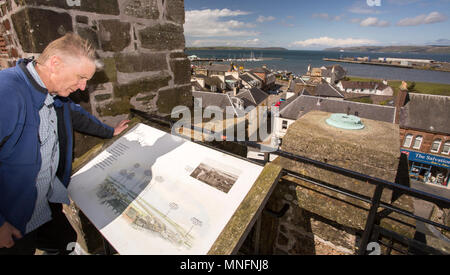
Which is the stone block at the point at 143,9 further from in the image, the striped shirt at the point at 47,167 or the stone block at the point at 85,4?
the striped shirt at the point at 47,167

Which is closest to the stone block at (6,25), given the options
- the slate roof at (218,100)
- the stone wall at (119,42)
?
the stone wall at (119,42)

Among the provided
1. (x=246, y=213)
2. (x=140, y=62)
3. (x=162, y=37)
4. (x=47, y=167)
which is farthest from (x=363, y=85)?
(x=47, y=167)

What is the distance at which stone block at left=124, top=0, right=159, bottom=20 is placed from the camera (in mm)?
3030

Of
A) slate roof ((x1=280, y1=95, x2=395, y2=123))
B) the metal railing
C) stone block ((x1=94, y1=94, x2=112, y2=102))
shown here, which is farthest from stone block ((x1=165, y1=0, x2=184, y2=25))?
slate roof ((x1=280, y1=95, x2=395, y2=123))

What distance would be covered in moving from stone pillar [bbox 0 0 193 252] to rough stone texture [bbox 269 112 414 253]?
233 centimetres

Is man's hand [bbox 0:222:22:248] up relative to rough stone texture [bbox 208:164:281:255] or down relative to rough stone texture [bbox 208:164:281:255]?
down

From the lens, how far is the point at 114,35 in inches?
115

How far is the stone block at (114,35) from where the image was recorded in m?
2.83

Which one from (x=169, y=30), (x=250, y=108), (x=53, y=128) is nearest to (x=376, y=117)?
(x=250, y=108)

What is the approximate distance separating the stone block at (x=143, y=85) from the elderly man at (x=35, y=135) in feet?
3.11

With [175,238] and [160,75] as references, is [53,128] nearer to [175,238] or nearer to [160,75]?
[175,238]

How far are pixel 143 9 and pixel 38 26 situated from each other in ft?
4.47

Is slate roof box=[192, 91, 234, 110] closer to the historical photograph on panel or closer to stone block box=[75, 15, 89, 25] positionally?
stone block box=[75, 15, 89, 25]

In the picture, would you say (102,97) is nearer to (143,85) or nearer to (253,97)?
(143,85)
